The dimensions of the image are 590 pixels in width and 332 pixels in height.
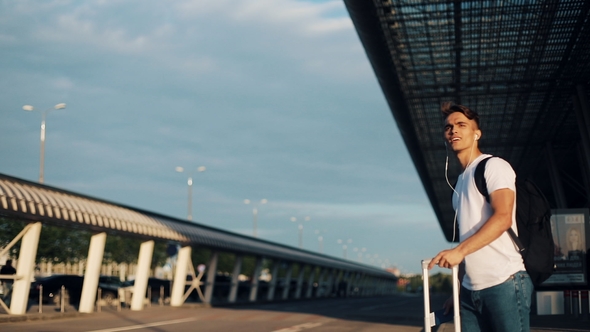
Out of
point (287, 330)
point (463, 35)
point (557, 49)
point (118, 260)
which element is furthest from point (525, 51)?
point (118, 260)

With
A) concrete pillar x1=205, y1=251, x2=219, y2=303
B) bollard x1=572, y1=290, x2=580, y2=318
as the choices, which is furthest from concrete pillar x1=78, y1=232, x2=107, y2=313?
bollard x1=572, y1=290, x2=580, y2=318

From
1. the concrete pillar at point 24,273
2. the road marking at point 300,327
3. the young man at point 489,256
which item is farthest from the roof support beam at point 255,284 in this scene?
the young man at point 489,256

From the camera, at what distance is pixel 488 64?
2648 centimetres

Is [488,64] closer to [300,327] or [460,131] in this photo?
[300,327]

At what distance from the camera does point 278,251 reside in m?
58.0

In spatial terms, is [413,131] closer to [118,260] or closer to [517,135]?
[517,135]

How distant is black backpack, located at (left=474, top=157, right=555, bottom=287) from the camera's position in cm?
445

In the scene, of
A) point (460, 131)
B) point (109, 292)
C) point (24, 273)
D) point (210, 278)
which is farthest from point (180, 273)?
point (460, 131)

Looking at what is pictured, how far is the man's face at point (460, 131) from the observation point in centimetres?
481

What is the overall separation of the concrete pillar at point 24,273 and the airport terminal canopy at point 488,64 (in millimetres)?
11116

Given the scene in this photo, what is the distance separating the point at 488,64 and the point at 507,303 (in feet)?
74.8

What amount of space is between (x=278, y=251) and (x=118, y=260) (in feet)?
84.6

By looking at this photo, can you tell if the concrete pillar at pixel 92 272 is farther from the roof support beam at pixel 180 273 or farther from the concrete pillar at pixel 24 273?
the roof support beam at pixel 180 273

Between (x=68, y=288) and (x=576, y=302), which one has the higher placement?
(x=576, y=302)
